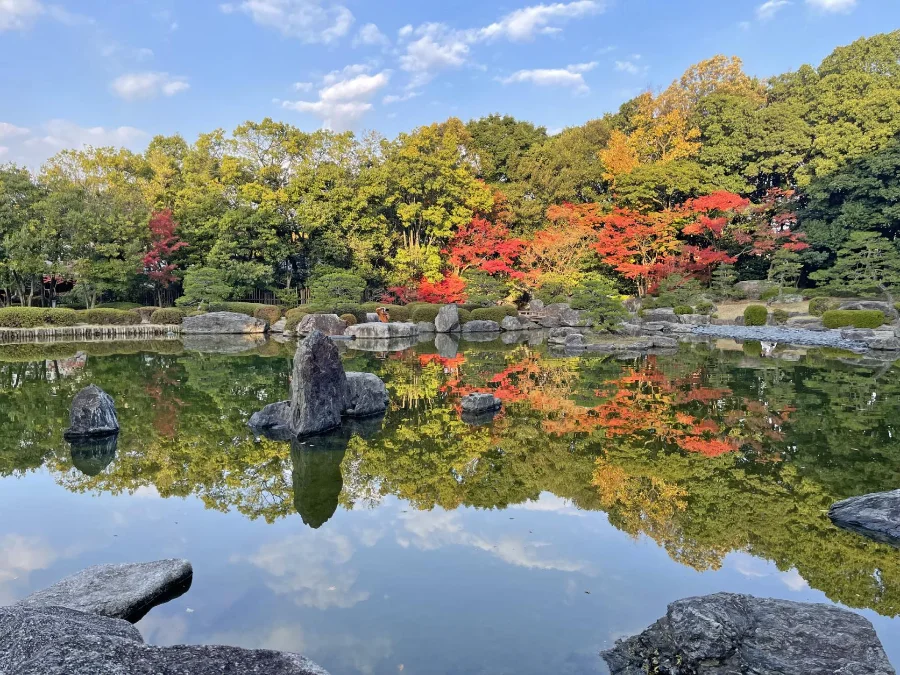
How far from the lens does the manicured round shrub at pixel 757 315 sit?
22.1 m

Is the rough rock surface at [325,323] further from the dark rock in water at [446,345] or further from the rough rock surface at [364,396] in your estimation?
the rough rock surface at [364,396]

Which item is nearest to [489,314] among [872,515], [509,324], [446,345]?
[509,324]

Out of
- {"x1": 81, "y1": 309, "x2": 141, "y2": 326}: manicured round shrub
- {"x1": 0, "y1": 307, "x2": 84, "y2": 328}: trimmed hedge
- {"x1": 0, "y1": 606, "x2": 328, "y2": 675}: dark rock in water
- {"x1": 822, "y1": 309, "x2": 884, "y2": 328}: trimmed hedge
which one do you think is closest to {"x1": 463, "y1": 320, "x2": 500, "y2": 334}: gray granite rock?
{"x1": 822, "y1": 309, "x2": 884, "y2": 328}: trimmed hedge

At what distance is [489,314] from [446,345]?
644 centimetres

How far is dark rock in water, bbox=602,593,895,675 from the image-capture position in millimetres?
2596

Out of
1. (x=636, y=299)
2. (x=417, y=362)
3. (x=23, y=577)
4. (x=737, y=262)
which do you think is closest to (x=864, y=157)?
(x=737, y=262)

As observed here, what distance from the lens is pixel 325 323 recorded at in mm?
21891

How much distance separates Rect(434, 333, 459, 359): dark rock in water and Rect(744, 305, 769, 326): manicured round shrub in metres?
11.7

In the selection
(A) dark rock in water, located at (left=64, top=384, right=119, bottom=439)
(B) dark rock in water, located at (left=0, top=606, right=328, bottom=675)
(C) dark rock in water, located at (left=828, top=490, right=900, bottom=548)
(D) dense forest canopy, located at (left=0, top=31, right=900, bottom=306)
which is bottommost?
(C) dark rock in water, located at (left=828, top=490, right=900, bottom=548)

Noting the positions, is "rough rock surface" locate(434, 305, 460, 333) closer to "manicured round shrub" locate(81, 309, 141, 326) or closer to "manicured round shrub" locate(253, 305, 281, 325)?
"manicured round shrub" locate(253, 305, 281, 325)

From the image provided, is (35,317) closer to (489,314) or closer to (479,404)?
(489,314)

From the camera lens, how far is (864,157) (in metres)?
25.1

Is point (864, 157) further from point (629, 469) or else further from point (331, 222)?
point (629, 469)

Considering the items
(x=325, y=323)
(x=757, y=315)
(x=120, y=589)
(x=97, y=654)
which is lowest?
(x=120, y=589)
